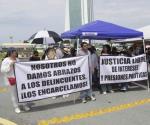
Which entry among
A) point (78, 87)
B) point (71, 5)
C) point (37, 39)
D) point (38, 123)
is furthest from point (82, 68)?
point (71, 5)

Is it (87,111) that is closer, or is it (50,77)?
(87,111)

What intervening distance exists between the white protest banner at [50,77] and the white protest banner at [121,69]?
1.29 metres

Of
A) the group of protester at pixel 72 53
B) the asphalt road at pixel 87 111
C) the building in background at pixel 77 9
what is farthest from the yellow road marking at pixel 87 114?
the building in background at pixel 77 9

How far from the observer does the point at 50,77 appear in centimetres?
1038

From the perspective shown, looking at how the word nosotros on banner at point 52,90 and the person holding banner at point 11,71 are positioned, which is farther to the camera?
the word nosotros on banner at point 52,90

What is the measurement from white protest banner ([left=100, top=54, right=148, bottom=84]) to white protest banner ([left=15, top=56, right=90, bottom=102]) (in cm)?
129

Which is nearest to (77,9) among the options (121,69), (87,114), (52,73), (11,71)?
(121,69)

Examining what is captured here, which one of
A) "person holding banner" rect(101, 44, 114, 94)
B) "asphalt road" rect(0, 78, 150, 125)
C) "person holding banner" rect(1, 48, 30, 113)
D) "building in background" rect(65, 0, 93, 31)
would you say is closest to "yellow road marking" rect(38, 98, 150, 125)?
"asphalt road" rect(0, 78, 150, 125)

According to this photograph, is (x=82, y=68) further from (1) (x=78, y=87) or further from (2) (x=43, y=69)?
(2) (x=43, y=69)

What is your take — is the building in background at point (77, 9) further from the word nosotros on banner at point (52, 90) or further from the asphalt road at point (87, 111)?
the word nosotros on banner at point (52, 90)

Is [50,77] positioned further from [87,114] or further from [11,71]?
[87,114]

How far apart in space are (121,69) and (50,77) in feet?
10.6

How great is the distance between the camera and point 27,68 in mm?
9898

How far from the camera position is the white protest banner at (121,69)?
486 inches
